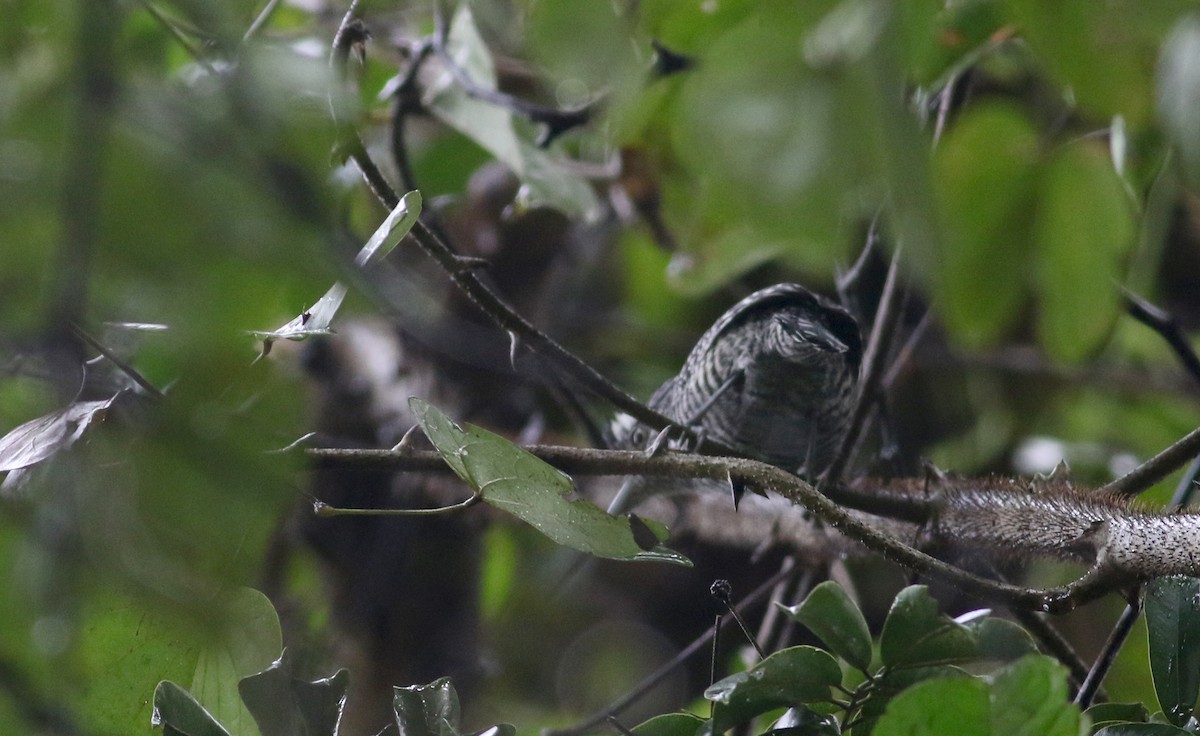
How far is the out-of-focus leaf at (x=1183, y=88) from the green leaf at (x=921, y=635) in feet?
0.96

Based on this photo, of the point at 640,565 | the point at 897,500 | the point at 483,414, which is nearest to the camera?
the point at 897,500

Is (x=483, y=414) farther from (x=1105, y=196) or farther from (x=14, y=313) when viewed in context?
(x=14, y=313)

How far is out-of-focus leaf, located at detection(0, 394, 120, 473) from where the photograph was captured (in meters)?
0.60

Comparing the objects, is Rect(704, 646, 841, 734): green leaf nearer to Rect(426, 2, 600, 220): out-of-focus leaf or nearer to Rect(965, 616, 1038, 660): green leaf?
Rect(965, 616, 1038, 660): green leaf

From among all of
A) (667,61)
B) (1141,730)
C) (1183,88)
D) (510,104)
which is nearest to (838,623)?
(1141,730)

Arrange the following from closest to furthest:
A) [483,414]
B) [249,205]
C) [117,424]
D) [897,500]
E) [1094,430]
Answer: [249,205], [117,424], [897,500], [483,414], [1094,430]

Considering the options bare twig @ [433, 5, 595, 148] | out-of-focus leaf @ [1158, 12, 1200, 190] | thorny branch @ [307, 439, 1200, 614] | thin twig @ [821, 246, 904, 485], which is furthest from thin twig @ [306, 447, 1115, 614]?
bare twig @ [433, 5, 595, 148]

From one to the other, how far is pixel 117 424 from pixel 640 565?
76.2 inches

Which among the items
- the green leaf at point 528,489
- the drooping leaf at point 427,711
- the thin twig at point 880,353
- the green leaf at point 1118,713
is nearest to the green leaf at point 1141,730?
the green leaf at point 1118,713

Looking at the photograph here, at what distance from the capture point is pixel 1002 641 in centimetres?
61

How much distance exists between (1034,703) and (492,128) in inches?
38.8

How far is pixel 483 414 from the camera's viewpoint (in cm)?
195

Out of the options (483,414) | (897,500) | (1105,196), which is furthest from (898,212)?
(483,414)

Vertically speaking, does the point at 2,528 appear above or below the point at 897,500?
above
